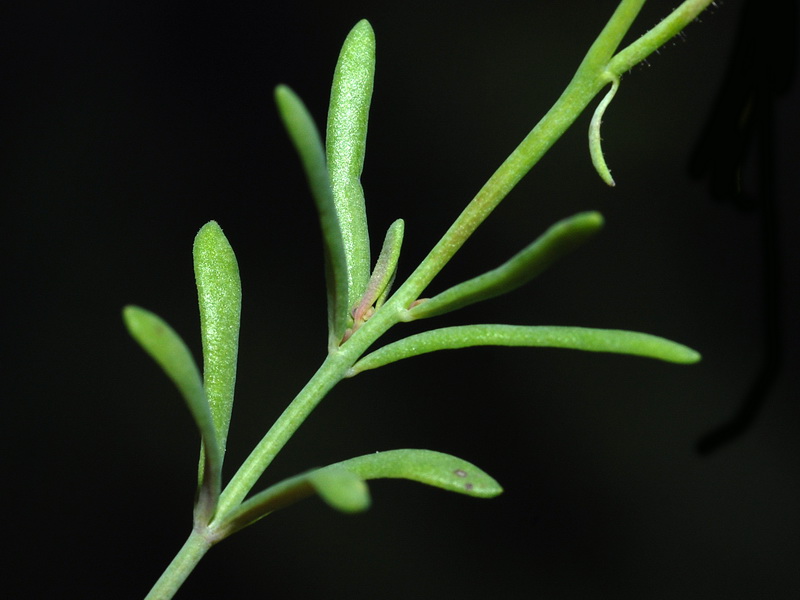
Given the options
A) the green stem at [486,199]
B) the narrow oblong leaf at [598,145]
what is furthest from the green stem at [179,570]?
the narrow oblong leaf at [598,145]

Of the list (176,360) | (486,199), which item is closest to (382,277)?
(486,199)

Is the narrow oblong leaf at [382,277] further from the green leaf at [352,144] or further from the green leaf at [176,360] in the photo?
the green leaf at [176,360]

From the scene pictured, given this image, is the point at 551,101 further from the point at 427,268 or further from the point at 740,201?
the point at 427,268

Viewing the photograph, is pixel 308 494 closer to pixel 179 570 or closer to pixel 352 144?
pixel 179 570

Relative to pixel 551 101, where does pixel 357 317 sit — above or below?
below

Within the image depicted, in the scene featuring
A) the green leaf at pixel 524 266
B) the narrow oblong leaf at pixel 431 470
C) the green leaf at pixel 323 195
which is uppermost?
the green leaf at pixel 524 266

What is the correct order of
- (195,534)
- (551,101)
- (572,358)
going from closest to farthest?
(195,534)
(551,101)
(572,358)

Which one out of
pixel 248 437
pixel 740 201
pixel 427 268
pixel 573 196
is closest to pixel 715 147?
pixel 740 201

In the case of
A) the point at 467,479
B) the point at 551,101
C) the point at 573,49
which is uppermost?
the point at 573,49
